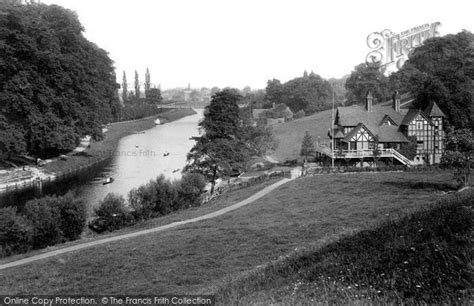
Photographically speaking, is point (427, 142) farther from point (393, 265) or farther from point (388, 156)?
point (393, 265)

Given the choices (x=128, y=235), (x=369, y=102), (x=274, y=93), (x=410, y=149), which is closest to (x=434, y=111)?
(x=410, y=149)

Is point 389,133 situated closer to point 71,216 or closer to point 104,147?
point 71,216

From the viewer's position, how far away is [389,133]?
161 feet

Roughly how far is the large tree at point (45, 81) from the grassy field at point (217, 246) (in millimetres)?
34287

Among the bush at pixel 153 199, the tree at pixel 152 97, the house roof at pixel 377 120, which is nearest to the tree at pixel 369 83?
the house roof at pixel 377 120

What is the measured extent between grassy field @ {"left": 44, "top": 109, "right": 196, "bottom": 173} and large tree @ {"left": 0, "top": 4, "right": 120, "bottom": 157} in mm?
2486

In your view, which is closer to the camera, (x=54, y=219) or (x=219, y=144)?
(x=54, y=219)

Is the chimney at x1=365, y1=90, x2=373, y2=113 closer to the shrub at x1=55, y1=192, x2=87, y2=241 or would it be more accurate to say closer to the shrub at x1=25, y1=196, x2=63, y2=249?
the shrub at x1=55, y1=192, x2=87, y2=241

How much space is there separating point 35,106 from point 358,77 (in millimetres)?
68558

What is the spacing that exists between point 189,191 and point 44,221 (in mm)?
11844

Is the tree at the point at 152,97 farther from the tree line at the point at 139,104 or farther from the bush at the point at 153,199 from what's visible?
the bush at the point at 153,199

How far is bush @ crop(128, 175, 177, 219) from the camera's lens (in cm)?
3350

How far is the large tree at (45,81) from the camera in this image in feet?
171

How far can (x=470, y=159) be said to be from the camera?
28.9 meters
